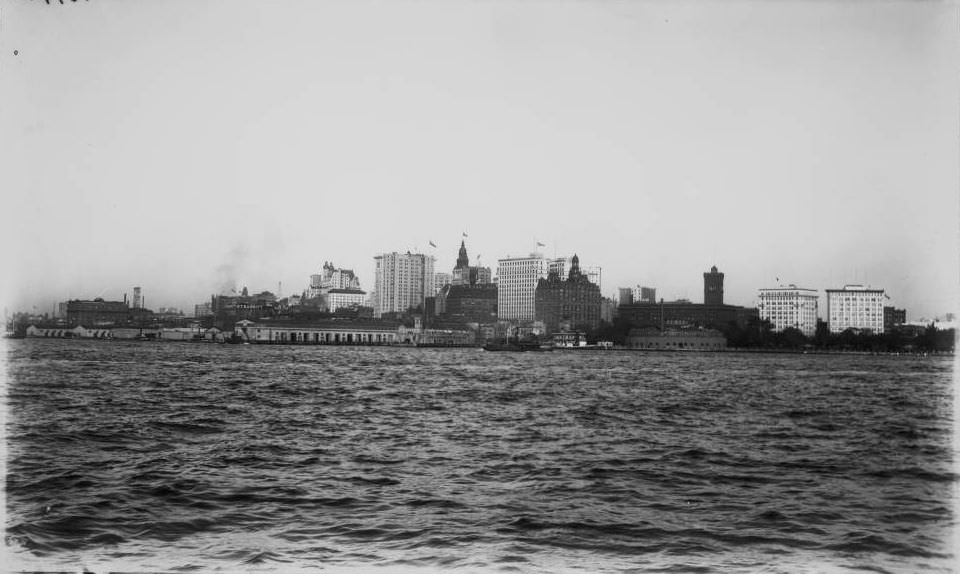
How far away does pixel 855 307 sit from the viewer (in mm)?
118500

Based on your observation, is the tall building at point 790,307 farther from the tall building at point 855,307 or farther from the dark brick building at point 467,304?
the dark brick building at point 467,304

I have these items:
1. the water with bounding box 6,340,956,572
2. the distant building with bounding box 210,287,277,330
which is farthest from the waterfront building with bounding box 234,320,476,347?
the water with bounding box 6,340,956,572

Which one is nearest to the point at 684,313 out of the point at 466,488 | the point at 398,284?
the point at 398,284

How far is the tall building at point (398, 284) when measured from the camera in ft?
468

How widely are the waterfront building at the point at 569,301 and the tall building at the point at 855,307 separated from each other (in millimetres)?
36573

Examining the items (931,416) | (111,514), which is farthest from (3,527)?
(931,416)

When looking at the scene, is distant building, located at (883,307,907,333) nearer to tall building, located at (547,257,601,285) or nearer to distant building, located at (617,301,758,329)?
distant building, located at (617,301,758,329)

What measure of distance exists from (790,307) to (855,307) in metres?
16.9

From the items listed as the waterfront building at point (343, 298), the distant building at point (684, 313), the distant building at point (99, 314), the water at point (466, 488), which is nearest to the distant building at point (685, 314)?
the distant building at point (684, 313)

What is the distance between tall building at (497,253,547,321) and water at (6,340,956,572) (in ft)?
426

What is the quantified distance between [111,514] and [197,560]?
2.02 metres

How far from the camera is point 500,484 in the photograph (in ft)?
32.7

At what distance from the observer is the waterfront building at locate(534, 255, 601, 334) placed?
451ft

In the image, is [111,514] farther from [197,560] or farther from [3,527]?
[197,560]
